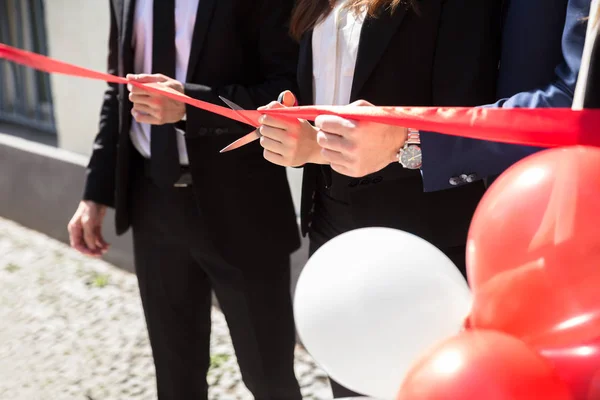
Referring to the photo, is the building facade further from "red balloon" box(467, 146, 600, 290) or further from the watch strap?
"red balloon" box(467, 146, 600, 290)

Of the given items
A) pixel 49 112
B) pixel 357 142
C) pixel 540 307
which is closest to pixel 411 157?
pixel 357 142

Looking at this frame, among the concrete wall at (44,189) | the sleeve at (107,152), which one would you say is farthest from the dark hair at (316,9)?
the concrete wall at (44,189)

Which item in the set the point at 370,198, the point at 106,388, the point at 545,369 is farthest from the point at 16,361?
the point at 545,369

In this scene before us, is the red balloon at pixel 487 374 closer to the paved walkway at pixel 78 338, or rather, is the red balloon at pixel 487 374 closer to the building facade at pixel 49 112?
the paved walkway at pixel 78 338

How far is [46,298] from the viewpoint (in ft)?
12.0

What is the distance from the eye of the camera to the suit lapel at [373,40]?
130 centimetres

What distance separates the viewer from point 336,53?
144cm

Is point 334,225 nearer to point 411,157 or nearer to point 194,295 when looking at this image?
point 411,157

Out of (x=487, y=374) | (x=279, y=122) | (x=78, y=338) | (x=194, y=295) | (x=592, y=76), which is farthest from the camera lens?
(x=78, y=338)

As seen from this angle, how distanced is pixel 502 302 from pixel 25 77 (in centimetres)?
484

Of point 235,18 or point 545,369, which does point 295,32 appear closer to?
point 235,18

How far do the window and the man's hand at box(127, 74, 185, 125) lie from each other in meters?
3.23

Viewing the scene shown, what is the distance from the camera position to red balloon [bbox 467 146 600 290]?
28.9 inches

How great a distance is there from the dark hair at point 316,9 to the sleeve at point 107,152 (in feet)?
2.43
